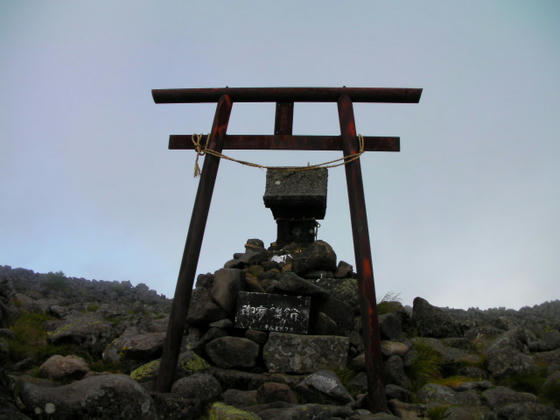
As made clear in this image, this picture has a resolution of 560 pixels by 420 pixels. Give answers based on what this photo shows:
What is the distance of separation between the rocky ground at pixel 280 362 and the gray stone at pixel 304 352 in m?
0.01

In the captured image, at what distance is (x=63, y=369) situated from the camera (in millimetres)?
4922

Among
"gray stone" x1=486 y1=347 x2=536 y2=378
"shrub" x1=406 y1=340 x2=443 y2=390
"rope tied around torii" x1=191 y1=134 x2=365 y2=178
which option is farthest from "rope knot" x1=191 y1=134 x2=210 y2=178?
"gray stone" x1=486 y1=347 x2=536 y2=378

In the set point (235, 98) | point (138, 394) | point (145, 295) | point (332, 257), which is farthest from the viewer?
point (145, 295)

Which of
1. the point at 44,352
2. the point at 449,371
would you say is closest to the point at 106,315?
the point at 44,352

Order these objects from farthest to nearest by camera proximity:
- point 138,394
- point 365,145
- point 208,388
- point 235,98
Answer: point 235,98, point 365,145, point 208,388, point 138,394

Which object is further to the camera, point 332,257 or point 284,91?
point 332,257

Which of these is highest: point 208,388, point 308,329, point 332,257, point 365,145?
point 365,145

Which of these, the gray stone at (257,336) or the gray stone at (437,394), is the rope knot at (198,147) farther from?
the gray stone at (437,394)

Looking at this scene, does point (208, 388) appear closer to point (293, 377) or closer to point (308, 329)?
point (293, 377)

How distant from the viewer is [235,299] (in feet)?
19.5

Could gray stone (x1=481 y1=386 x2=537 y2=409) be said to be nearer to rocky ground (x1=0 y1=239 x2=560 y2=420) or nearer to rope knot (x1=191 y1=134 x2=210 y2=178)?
rocky ground (x1=0 y1=239 x2=560 y2=420)

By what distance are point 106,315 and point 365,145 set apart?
584 cm

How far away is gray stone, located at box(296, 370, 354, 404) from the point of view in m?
4.20

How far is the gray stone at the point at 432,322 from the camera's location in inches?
248
